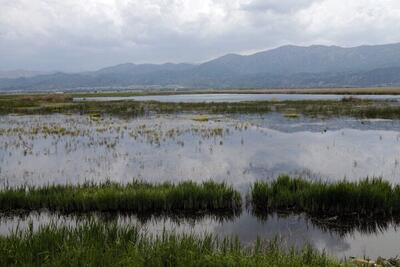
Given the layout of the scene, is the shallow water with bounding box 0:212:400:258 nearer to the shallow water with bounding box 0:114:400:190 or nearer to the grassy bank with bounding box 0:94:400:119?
the shallow water with bounding box 0:114:400:190

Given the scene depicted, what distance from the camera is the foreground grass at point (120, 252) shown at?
7.57 meters

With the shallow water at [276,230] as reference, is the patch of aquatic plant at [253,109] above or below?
above

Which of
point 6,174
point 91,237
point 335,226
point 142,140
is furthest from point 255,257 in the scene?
point 142,140

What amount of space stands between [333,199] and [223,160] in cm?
913

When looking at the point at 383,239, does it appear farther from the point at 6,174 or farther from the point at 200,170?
the point at 6,174

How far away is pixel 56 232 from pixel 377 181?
11.1 meters

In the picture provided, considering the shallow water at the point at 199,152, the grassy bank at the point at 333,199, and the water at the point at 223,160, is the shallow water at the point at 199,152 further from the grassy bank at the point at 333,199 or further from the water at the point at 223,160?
the grassy bank at the point at 333,199

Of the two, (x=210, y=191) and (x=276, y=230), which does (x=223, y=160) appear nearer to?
(x=210, y=191)

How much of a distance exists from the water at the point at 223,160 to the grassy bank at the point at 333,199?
0.66 m

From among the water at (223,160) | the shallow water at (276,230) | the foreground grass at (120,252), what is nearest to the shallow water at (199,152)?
the water at (223,160)

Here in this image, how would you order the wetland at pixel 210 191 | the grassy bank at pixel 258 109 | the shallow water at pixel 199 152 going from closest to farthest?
the wetland at pixel 210 191, the shallow water at pixel 199 152, the grassy bank at pixel 258 109

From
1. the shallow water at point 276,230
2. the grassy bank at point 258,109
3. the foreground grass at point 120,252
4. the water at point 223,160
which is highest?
the foreground grass at point 120,252

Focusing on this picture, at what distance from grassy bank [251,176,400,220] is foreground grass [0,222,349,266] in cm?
497

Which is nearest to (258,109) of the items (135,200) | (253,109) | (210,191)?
(253,109)
